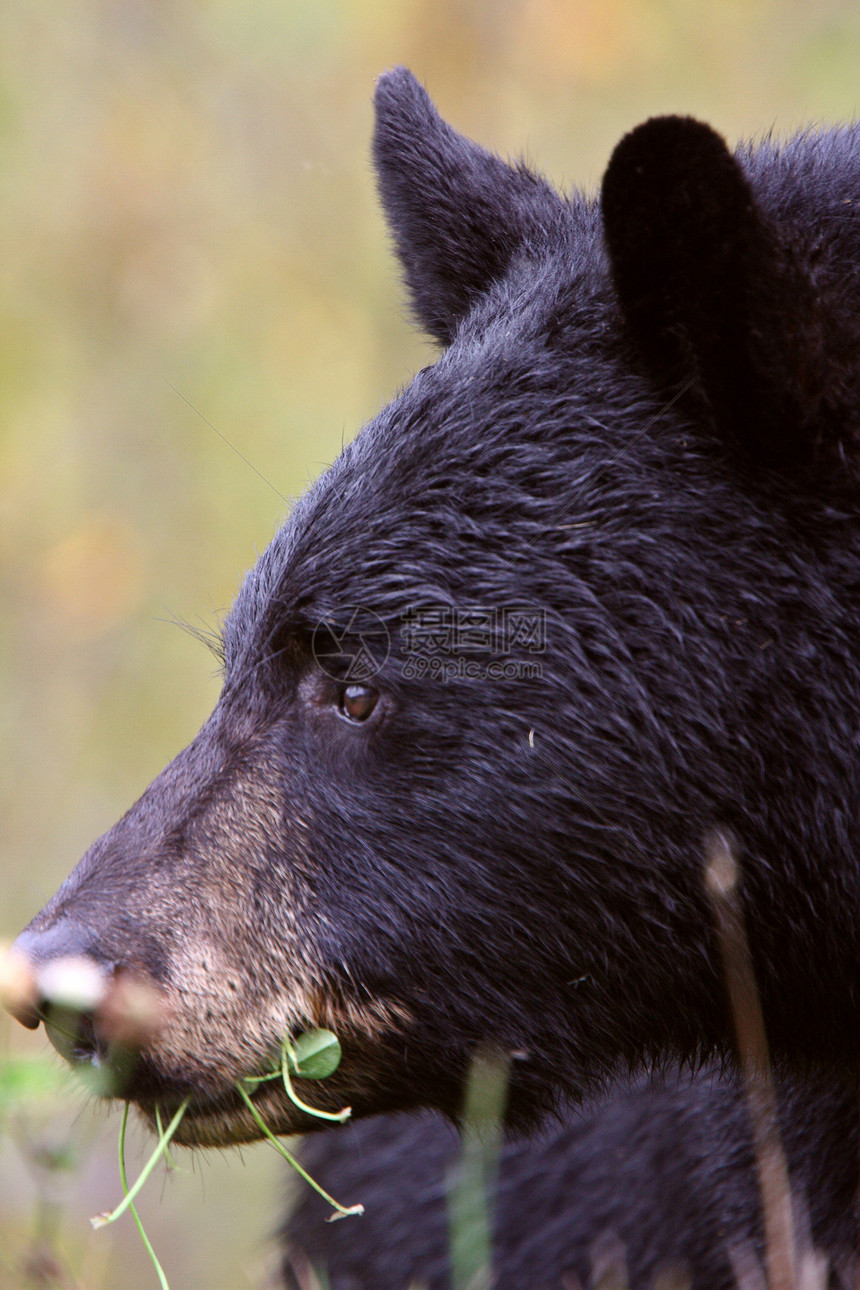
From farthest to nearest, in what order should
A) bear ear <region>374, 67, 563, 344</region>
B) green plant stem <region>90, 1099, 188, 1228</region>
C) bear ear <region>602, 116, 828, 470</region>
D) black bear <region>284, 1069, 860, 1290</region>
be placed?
bear ear <region>374, 67, 563, 344</region> < black bear <region>284, 1069, 860, 1290</region> < green plant stem <region>90, 1099, 188, 1228</region> < bear ear <region>602, 116, 828, 470</region>

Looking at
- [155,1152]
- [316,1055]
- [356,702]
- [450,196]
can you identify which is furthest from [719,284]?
[155,1152]

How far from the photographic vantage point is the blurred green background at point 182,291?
895 cm

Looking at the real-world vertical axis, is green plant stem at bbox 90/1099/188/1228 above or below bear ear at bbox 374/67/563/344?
below

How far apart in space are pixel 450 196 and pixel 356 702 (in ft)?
4.35

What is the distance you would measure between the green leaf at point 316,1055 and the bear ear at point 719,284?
128 centimetres

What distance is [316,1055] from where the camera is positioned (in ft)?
8.02

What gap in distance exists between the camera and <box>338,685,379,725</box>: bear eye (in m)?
2.42

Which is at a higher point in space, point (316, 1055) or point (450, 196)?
point (450, 196)

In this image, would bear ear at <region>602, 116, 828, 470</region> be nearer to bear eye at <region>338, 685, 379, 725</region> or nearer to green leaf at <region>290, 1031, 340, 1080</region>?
bear eye at <region>338, 685, 379, 725</region>

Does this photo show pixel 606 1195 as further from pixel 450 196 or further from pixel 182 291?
pixel 182 291

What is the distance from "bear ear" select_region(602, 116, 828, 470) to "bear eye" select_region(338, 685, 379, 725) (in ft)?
2.53

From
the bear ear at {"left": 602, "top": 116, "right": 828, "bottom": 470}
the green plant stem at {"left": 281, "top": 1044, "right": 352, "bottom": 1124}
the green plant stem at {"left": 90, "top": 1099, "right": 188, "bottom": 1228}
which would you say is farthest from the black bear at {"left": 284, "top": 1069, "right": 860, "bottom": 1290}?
the bear ear at {"left": 602, "top": 116, "right": 828, "bottom": 470}

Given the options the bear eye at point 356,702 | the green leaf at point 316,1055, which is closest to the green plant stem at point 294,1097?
the green leaf at point 316,1055

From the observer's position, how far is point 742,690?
228 cm
